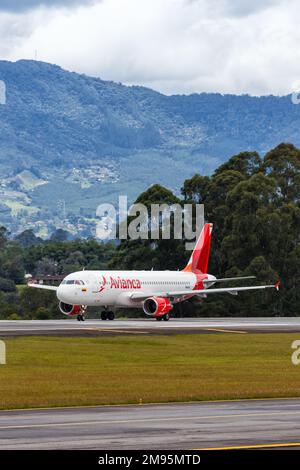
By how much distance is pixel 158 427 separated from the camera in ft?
93.9

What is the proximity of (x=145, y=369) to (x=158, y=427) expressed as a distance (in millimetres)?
21527

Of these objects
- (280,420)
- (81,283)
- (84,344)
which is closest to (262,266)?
(81,283)

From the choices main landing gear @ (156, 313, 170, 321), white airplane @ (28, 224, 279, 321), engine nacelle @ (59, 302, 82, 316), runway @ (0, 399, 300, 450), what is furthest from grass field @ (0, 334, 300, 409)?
main landing gear @ (156, 313, 170, 321)

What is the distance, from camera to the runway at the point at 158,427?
25.4 meters

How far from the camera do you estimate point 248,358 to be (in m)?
57.4

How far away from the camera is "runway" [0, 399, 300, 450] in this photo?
25.4 metres

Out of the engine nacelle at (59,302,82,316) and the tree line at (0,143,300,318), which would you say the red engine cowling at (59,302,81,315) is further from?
the tree line at (0,143,300,318)

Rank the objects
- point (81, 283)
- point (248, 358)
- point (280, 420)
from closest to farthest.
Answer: point (280, 420), point (248, 358), point (81, 283)

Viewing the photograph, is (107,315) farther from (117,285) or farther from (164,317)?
(164,317)

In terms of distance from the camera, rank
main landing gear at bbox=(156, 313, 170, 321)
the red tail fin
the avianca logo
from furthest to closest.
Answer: the red tail fin, main landing gear at bbox=(156, 313, 170, 321), the avianca logo

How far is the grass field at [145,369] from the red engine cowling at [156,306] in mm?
23560
